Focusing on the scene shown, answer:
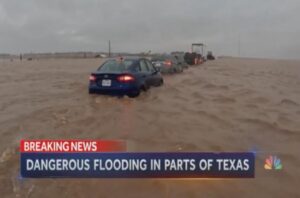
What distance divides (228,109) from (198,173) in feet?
19.2

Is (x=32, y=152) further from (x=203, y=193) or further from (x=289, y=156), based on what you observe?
(x=289, y=156)

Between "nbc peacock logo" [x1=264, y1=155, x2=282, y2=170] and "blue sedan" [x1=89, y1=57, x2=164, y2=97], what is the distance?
5889 millimetres

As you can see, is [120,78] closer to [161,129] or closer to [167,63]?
[161,129]

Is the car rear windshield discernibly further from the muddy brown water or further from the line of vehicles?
the muddy brown water

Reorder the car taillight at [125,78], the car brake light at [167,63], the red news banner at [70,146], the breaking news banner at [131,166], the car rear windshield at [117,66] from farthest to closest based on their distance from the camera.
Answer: the car brake light at [167,63], the car rear windshield at [117,66], the car taillight at [125,78], the red news banner at [70,146], the breaking news banner at [131,166]

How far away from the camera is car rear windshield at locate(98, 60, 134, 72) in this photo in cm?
1165

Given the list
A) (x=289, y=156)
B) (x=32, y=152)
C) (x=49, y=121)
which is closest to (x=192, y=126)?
(x=289, y=156)

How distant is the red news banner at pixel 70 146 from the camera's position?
6082mm

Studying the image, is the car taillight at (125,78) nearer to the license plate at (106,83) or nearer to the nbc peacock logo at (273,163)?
the license plate at (106,83)

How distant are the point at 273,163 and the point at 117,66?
680cm

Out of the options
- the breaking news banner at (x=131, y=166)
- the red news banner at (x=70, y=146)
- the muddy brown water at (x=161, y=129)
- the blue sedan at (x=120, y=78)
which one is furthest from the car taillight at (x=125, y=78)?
the breaking news banner at (x=131, y=166)

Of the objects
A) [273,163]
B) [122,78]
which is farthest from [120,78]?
[273,163]

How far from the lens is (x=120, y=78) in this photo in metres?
11.3

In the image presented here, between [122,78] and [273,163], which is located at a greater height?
[122,78]
